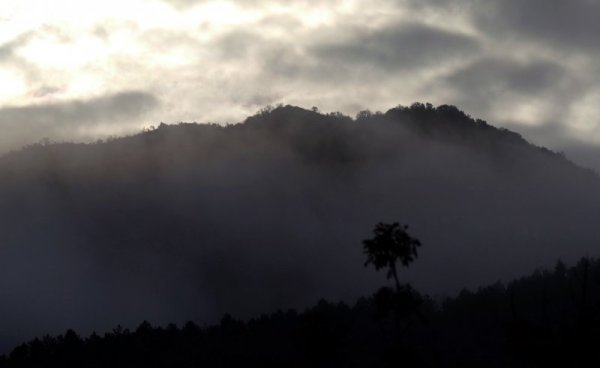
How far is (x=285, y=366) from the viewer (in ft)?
569

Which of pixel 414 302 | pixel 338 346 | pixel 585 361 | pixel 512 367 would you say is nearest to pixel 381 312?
pixel 414 302

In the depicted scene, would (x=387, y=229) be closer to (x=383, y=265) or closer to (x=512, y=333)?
(x=383, y=265)

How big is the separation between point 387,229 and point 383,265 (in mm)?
4208

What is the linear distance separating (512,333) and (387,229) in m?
32.9

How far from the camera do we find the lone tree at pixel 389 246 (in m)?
117

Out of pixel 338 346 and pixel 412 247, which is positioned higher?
pixel 412 247

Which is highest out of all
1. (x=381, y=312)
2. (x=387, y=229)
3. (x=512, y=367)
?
(x=387, y=229)

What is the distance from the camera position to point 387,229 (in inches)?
4643

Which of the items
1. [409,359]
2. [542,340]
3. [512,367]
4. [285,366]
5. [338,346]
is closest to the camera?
[409,359]

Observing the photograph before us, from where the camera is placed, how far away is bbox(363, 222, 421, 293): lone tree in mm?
116688

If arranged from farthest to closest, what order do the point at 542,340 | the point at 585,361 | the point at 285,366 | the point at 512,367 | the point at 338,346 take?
the point at 512,367 < the point at 285,366 < the point at 338,346 < the point at 542,340 < the point at 585,361

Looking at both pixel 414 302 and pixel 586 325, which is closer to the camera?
pixel 414 302

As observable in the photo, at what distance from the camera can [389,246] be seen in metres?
118

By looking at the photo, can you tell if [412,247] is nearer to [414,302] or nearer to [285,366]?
[414,302]
